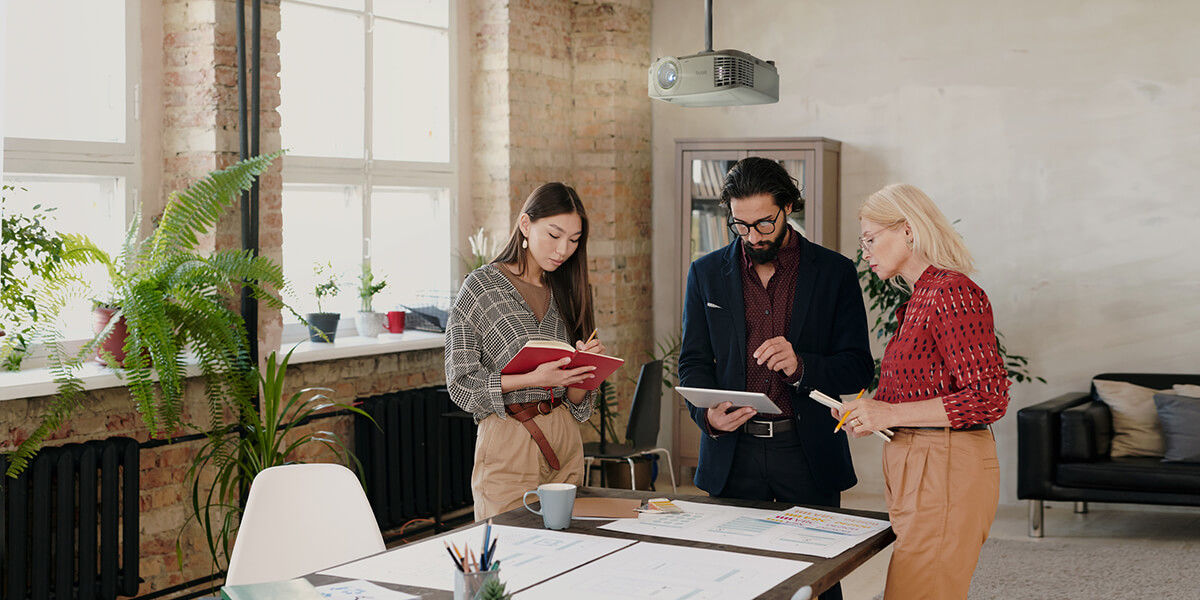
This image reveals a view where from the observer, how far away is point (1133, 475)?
5.45 metres

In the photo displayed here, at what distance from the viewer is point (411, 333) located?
19.2ft

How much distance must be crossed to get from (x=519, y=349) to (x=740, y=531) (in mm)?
826

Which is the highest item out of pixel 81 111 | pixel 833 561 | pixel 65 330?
pixel 81 111

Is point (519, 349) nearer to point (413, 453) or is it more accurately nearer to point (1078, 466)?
point (413, 453)

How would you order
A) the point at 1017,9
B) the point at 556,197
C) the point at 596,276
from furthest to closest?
1. the point at 596,276
2. the point at 1017,9
3. the point at 556,197

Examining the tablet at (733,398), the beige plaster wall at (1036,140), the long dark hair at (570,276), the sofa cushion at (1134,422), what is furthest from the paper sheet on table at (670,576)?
the beige plaster wall at (1036,140)

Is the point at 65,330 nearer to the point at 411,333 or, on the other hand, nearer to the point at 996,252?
the point at 411,333

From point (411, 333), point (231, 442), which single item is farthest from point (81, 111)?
point (411, 333)

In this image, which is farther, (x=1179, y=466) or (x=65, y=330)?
(x=1179, y=466)

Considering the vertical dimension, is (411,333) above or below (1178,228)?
below

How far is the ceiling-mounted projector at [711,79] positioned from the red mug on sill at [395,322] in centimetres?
205

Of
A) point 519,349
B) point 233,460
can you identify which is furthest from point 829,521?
point 233,460

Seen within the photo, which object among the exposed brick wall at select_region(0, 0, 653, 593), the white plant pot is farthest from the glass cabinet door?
the white plant pot

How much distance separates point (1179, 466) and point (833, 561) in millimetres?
3764
